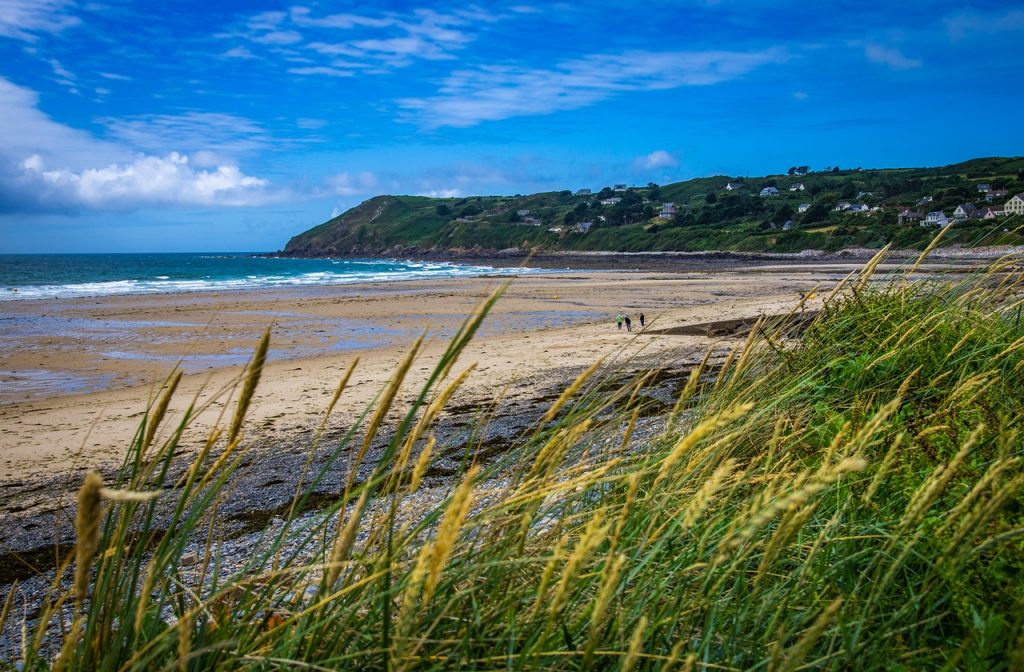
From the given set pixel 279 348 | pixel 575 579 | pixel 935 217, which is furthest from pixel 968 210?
pixel 575 579

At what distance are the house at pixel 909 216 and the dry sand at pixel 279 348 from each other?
145ft

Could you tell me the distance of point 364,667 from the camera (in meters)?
1.53

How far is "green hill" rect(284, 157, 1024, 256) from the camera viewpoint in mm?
72812

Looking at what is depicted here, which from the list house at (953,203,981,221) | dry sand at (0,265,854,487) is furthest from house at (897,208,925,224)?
dry sand at (0,265,854,487)

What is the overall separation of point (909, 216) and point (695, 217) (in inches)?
1182

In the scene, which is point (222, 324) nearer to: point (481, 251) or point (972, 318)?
point (972, 318)

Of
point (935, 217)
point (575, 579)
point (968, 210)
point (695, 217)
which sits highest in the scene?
point (695, 217)

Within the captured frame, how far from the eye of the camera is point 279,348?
17.1 metres

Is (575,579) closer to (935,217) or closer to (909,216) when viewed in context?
(935,217)

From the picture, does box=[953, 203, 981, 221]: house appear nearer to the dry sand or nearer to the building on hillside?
the building on hillside

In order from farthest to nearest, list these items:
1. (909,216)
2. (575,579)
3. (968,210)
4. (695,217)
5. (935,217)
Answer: (695,217) < (909,216) < (968,210) < (935,217) < (575,579)

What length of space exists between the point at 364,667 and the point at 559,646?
1.44 feet

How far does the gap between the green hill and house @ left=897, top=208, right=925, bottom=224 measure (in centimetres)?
63

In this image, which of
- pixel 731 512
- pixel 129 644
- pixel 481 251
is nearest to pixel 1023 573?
pixel 731 512
